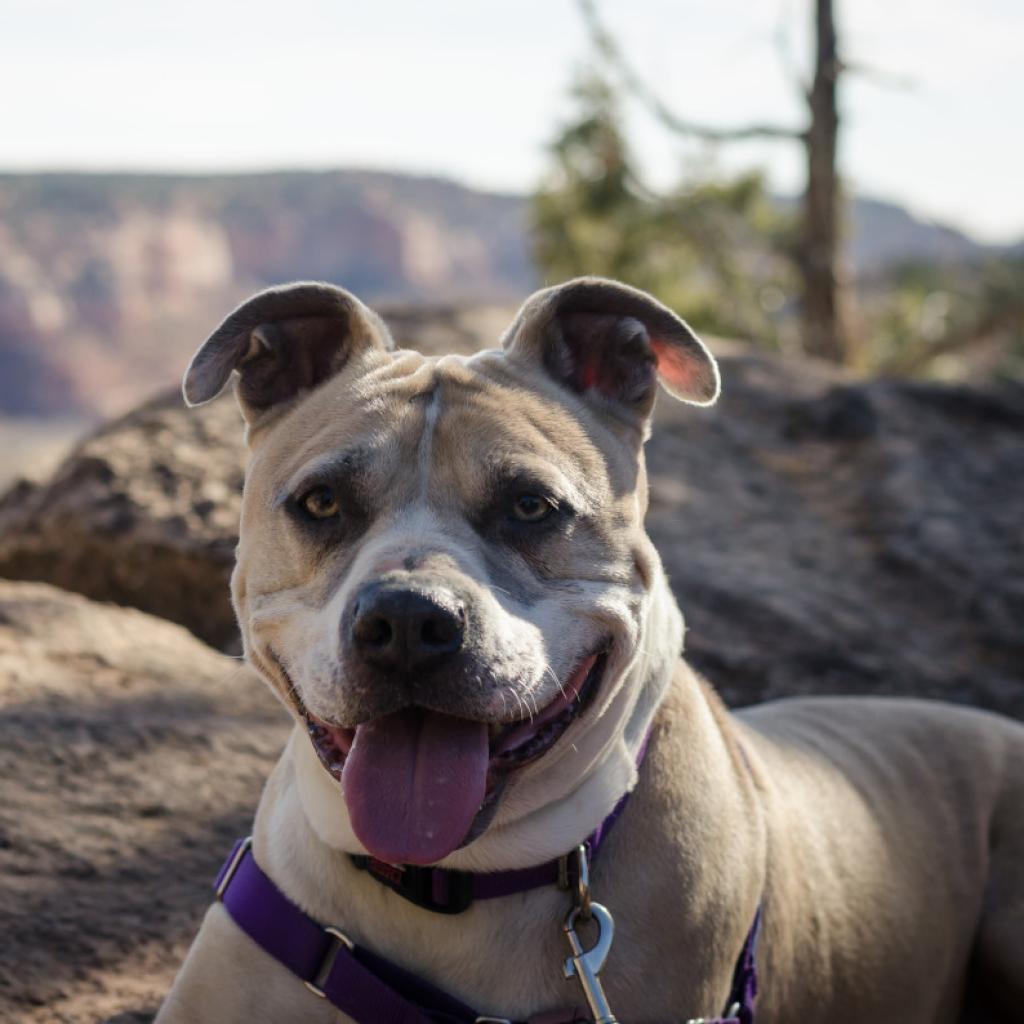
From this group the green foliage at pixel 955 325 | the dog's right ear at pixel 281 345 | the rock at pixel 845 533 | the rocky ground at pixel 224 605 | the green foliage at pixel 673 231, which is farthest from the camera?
the green foliage at pixel 673 231

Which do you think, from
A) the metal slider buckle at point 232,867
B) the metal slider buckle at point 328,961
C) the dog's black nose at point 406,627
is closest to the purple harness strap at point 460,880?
the metal slider buckle at point 328,961

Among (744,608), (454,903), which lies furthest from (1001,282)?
(454,903)

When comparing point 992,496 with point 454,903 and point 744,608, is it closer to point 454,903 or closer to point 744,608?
point 744,608

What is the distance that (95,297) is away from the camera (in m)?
113

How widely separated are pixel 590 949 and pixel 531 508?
3.10 feet

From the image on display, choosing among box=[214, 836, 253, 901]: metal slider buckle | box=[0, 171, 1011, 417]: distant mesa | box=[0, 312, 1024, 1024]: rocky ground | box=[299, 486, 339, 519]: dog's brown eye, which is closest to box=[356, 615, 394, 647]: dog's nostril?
box=[299, 486, 339, 519]: dog's brown eye

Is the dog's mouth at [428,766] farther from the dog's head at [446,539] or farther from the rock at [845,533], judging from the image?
the rock at [845,533]

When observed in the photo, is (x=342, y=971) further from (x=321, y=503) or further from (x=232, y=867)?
(x=321, y=503)

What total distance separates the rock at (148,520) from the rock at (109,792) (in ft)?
1.72

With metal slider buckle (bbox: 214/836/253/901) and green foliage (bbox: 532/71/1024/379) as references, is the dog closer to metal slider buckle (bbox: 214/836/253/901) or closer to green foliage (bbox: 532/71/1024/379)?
metal slider buckle (bbox: 214/836/253/901)

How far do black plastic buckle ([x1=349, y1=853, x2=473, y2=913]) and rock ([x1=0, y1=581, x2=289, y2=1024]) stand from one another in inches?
35.6

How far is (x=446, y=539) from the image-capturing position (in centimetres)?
270

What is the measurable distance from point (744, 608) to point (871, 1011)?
2.30 m

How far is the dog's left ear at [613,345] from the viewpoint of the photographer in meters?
3.23
